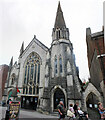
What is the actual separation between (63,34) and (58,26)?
9.83ft

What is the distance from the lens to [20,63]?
825 inches

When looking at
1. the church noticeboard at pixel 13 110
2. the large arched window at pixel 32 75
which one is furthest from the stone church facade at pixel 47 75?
the church noticeboard at pixel 13 110

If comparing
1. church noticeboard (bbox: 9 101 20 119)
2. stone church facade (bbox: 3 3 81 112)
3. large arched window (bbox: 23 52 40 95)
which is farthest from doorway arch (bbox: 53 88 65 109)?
church noticeboard (bbox: 9 101 20 119)

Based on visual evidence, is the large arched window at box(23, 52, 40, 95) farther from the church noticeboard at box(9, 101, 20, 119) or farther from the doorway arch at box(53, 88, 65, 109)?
the church noticeboard at box(9, 101, 20, 119)

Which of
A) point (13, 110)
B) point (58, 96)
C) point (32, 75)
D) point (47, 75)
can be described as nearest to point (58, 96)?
point (58, 96)

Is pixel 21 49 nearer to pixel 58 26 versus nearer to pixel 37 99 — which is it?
pixel 58 26

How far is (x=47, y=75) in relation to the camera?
15250 millimetres

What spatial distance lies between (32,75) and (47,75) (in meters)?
4.62

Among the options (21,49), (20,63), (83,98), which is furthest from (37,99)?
(21,49)

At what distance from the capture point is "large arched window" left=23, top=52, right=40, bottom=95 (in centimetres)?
1695

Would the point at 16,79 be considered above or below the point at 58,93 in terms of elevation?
above

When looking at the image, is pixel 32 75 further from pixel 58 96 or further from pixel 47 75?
pixel 58 96

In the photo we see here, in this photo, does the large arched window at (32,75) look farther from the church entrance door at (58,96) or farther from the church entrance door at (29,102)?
the church entrance door at (58,96)

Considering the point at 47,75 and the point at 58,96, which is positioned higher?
the point at 47,75
